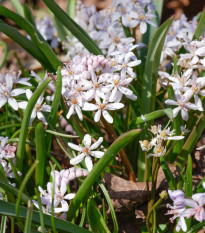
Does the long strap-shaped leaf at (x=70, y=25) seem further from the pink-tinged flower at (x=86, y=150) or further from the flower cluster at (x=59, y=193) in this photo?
the flower cluster at (x=59, y=193)

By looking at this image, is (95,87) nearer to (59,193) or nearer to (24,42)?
(59,193)

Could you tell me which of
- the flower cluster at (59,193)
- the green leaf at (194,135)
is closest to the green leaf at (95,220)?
the flower cluster at (59,193)

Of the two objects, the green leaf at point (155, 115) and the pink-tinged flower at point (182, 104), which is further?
the pink-tinged flower at point (182, 104)

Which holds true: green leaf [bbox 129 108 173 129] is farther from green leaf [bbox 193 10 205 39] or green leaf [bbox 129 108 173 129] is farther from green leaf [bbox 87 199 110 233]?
green leaf [bbox 193 10 205 39]

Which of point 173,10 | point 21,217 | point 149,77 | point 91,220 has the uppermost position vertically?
point 173,10

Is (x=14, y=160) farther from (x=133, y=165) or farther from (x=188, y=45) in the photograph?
(x=188, y=45)

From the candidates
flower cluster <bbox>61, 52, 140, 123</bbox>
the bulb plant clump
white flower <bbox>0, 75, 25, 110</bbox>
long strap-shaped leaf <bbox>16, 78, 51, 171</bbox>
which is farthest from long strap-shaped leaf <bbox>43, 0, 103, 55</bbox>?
long strap-shaped leaf <bbox>16, 78, 51, 171</bbox>

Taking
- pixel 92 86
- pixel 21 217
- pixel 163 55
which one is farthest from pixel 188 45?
pixel 21 217
